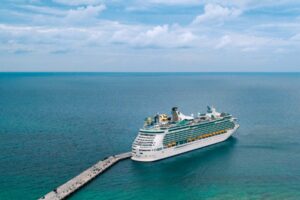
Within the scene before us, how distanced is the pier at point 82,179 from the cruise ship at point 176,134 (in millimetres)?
4626

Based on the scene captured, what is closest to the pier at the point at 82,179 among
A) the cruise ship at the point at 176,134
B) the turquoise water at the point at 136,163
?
the turquoise water at the point at 136,163

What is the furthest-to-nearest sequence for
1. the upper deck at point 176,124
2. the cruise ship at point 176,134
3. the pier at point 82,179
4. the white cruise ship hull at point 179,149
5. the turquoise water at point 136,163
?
A: the upper deck at point 176,124 < the cruise ship at point 176,134 < the white cruise ship hull at point 179,149 < the turquoise water at point 136,163 < the pier at point 82,179

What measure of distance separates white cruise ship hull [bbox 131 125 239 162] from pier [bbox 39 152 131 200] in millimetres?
3949

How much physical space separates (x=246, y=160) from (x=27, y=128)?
65.7 meters

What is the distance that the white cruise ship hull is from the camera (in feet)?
258

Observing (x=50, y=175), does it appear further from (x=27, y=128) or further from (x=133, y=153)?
(x=27, y=128)

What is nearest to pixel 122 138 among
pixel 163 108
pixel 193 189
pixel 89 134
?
pixel 89 134

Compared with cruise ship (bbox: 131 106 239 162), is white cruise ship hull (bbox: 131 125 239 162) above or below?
below

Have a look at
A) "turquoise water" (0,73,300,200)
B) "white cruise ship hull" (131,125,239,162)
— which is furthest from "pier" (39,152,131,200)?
"white cruise ship hull" (131,125,239,162)

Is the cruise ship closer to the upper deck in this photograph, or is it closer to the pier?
the upper deck

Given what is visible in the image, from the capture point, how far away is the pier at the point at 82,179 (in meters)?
58.5

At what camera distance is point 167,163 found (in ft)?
257

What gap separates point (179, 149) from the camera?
279 ft

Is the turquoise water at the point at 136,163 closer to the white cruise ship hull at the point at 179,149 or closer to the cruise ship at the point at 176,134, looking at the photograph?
the white cruise ship hull at the point at 179,149
